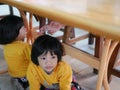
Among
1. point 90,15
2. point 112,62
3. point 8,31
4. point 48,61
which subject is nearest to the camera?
point 90,15

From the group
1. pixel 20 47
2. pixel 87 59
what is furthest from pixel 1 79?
pixel 87 59

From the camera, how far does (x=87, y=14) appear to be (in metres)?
0.80

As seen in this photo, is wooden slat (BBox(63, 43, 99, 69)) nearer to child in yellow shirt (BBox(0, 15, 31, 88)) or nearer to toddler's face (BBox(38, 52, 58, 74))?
toddler's face (BBox(38, 52, 58, 74))

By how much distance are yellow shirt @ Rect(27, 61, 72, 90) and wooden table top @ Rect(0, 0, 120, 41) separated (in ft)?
1.23

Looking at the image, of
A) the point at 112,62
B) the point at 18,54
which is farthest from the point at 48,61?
the point at 112,62

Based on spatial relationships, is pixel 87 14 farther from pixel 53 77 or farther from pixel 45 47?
pixel 53 77

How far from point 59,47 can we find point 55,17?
1.32 ft

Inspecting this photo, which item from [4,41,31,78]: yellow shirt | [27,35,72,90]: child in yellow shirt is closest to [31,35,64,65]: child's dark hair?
[27,35,72,90]: child in yellow shirt

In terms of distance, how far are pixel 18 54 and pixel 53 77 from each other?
11.1 inches

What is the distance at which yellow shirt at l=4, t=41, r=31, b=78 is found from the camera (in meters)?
1.35

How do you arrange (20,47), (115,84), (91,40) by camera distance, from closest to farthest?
(20,47) → (115,84) → (91,40)

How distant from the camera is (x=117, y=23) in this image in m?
0.69

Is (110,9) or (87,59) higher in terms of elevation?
(110,9)

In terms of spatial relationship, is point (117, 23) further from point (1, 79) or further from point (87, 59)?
point (1, 79)
